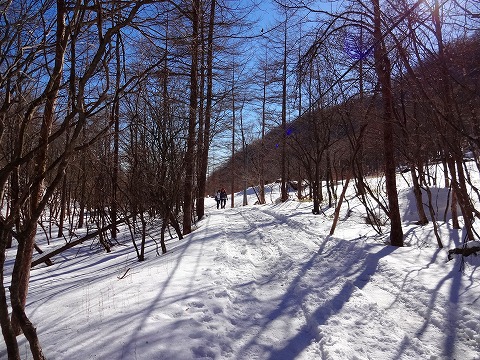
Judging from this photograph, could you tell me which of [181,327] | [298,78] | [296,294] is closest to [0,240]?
[181,327]

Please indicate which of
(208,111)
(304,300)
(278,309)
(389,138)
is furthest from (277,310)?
(208,111)

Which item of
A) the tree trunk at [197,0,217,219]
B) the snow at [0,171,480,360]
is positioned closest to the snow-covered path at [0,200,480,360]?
the snow at [0,171,480,360]

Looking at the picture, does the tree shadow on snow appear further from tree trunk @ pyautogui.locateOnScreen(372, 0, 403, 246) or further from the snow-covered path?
tree trunk @ pyautogui.locateOnScreen(372, 0, 403, 246)

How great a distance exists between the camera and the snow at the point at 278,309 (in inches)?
114

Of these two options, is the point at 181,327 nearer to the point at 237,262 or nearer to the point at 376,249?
the point at 237,262

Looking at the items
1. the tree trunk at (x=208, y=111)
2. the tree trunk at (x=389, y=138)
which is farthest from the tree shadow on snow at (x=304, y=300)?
the tree trunk at (x=208, y=111)

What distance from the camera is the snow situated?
2.90m

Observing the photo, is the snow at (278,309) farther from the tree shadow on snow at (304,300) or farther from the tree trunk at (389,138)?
the tree trunk at (389,138)

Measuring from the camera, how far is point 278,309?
3.83m

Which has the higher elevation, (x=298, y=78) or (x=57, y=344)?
(x=298, y=78)

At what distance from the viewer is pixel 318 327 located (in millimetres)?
3320

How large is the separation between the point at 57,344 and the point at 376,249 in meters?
5.10

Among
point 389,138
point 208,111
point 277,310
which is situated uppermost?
point 208,111

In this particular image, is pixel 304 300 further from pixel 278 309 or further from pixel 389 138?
pixel 389 138
